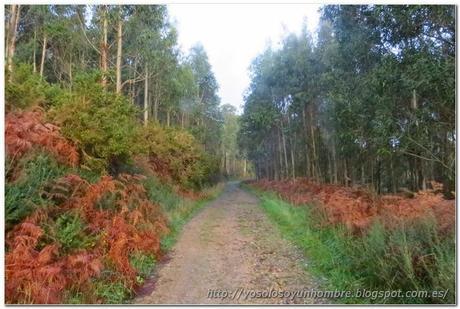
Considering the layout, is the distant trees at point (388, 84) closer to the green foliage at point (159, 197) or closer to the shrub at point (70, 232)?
the green foliage at point (159, 197)

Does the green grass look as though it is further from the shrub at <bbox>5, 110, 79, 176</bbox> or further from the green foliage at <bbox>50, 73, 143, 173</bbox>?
the green foliage at <bbox>50, 73, 143, 173</bbox>

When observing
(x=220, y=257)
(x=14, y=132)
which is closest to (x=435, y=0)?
(x=220, y=257)

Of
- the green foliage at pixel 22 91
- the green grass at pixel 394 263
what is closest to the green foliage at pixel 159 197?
the green foliage at pixel 22 91

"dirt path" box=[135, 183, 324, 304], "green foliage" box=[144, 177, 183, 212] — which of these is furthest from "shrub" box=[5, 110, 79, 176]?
"green foliage" box=[144, 177, 183, 212]

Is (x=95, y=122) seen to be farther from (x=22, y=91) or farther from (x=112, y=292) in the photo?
(x=112, y=292)

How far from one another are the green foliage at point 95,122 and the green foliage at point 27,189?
208 centimetres

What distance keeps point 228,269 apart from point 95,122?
177 inches

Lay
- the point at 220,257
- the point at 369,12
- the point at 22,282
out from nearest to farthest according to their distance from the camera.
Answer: the point at 22,282 → the point at 220,257 → the point at 369,12

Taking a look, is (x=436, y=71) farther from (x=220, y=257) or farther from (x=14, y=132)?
(x=14, y=132)

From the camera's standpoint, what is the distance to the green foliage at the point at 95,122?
859cm

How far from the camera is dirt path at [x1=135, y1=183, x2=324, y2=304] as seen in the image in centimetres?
527

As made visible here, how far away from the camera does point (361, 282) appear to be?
5.47 m

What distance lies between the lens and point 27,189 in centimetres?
580

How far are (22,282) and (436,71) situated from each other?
8.35m
